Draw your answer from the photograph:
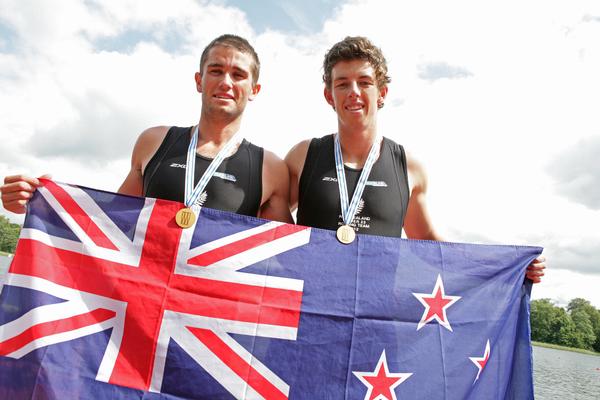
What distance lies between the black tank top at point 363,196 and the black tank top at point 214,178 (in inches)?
16.8

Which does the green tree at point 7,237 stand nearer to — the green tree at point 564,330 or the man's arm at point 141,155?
the man's arm at point 141,155

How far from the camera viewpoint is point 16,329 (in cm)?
284

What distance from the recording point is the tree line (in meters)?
89.0

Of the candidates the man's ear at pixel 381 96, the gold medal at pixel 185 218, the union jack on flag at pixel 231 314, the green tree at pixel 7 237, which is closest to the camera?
the union jack on flag at pixel 231 314

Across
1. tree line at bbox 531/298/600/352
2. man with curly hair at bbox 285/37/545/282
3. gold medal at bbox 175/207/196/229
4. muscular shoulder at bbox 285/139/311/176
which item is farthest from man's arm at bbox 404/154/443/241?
tree line at bbox 531/298/600/352

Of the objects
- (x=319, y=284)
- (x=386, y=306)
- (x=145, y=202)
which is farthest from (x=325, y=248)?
(x=145, y=202)

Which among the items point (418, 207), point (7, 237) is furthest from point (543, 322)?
point (7, 237)

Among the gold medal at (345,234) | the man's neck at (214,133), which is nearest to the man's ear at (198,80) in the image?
the man's neck at (214,133)

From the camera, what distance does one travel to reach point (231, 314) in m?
3.00

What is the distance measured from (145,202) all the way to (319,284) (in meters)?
1.44

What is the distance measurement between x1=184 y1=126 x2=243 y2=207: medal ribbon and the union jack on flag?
0.43 feet

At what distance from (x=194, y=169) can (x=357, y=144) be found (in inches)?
56.4

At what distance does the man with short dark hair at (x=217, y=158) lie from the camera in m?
3.34

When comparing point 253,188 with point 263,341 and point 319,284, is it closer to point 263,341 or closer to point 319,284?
point 319,284
